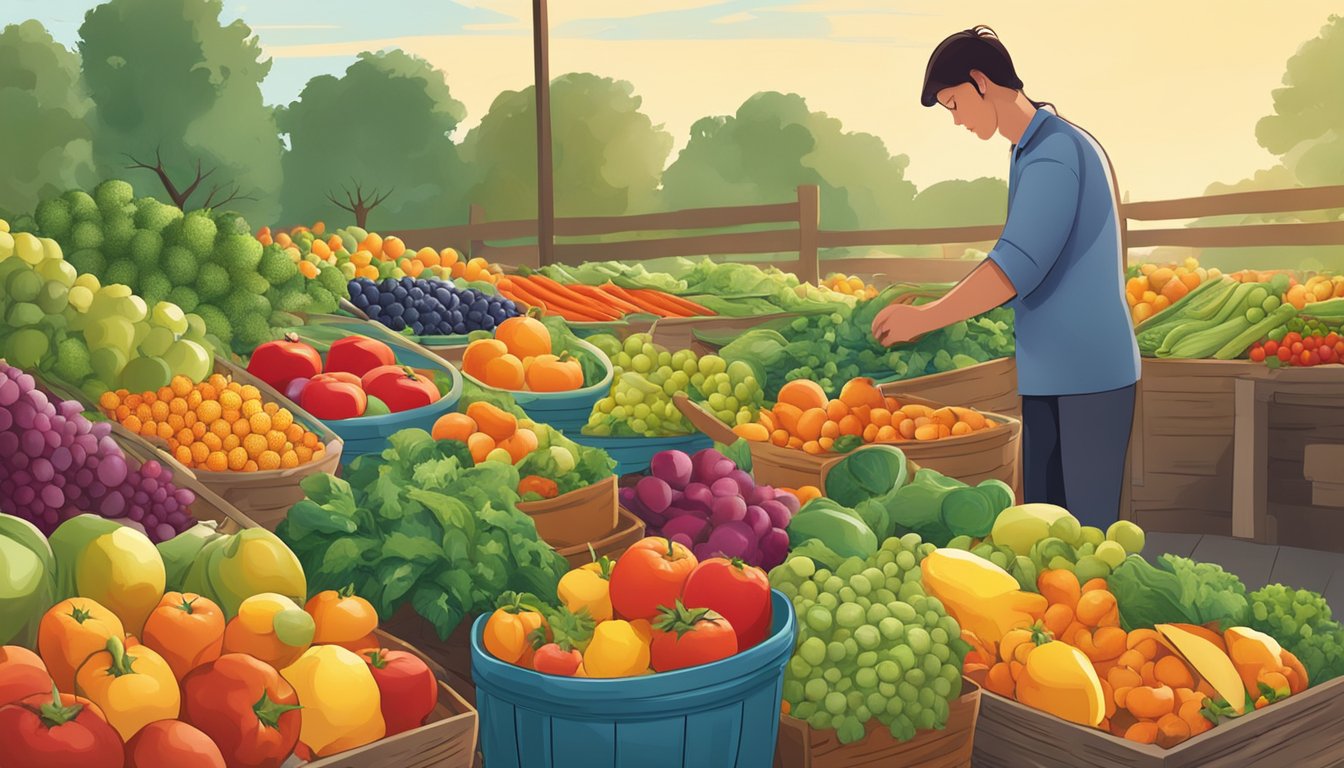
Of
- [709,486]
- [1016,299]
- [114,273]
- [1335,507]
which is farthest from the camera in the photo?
[1335,507]

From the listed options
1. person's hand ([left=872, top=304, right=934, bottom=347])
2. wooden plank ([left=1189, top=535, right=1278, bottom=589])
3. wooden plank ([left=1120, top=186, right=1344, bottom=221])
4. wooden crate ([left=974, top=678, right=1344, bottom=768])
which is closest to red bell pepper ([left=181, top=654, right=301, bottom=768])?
wooden crate ([left=974, top=678, right=1344, bottom=768])

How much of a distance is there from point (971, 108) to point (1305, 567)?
9.71ft

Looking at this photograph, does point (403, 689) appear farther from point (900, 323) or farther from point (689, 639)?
point (900, 323)

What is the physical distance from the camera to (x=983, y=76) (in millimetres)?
3346

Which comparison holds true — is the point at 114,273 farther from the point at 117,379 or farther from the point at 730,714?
the point at 730,714

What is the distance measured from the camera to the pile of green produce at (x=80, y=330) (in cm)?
322

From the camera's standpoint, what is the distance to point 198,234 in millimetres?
4004

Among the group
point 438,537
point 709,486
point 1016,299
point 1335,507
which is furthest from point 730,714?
point 1335,507

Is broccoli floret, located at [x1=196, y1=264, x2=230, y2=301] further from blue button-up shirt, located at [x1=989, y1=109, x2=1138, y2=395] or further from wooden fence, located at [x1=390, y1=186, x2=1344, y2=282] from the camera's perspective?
wooden fence, located at [x1=390, y1=186, x2=1344, y2=282]

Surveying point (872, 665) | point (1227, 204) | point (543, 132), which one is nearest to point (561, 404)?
point (872, 665)

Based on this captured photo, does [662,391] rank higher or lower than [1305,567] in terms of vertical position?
higher

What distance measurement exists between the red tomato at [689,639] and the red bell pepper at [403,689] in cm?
38

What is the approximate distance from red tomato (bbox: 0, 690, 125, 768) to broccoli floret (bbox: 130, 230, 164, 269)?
265cm

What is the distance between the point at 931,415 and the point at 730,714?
253 centimetres
